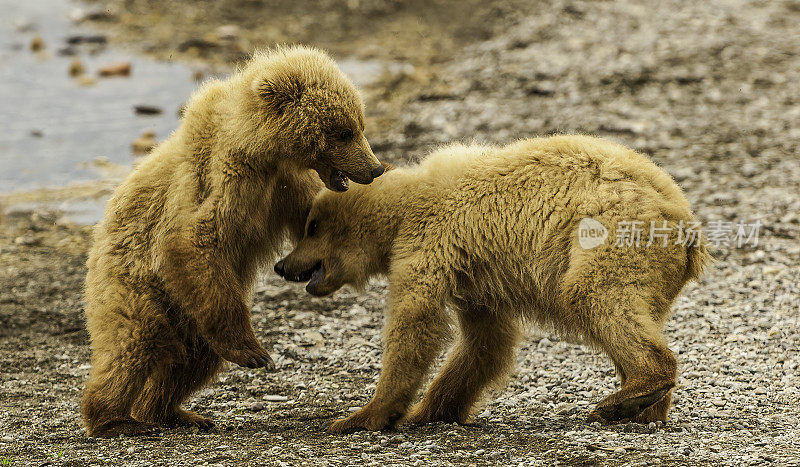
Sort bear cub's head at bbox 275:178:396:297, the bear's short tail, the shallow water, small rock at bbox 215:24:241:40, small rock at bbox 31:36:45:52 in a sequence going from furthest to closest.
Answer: small rock at bbox 215:24:241:40 < small rock at bbox 31:36:45:52 < the shallow water < bear cub's head at bbox 275:178:396:297 < the bear's short tail

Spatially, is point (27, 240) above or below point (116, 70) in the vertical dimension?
below

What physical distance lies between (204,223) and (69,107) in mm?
9140

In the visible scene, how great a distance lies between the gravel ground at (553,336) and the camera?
549 cm

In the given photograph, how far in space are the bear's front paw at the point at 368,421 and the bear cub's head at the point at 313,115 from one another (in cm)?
134

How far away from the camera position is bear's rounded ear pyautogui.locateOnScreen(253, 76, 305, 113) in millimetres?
5691

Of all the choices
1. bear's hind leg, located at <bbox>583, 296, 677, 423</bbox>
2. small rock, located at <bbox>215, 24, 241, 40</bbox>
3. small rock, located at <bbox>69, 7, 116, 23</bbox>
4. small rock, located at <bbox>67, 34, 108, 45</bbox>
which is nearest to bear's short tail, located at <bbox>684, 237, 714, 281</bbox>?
bear's hind leg, located at <bbox>583, 296, 677, 423</bbox>

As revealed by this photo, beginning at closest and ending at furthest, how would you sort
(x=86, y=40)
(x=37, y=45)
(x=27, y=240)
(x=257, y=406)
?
(x=257, y=406)
(x=27, y=240)
(x=37, y=45)
(x=86, y=40)

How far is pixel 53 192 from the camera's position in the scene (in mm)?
11656

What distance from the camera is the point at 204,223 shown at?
19.0 feet

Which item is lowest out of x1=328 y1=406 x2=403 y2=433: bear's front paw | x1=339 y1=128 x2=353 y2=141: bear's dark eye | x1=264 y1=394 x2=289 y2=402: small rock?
x1=264 y1=394 x2=289 y2=402: small rock

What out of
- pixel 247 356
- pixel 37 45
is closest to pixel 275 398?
pixel 247 356

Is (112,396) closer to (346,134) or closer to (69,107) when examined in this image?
(346,134)

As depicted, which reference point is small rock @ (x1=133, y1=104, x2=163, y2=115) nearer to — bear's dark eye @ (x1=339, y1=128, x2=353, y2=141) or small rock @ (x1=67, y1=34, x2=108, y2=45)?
small rock @ (x1=67, y1=34, x2=108, y2=45)

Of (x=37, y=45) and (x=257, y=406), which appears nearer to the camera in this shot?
(x=257, y=406)
